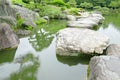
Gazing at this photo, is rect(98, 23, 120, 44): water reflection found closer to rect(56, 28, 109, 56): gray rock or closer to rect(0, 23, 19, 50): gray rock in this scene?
rect(56, 28, 109, 56): gray rock

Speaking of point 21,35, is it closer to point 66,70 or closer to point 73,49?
point 73,49

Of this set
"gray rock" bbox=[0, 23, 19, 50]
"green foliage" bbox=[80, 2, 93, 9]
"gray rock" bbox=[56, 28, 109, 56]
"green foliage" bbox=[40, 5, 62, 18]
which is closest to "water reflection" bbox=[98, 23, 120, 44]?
"gray rock" bbox=[56, 28, 109, 56]

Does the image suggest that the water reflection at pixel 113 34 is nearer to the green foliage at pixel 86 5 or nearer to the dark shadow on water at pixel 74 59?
the dark shadow on water at pixel 74 59

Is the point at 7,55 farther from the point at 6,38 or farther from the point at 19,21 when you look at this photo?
the point at 19,21

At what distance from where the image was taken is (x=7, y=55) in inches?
332

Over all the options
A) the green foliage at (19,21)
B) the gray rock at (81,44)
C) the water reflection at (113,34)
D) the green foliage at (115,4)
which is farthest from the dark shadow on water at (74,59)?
the green foliage at (115,4)

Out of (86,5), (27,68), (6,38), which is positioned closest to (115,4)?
(86,5)

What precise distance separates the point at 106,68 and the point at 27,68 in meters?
3.01

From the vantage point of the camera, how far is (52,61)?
25.7 feet

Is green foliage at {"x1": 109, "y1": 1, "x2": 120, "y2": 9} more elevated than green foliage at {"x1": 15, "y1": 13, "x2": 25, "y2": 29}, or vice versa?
green foliage at {"x1": 15, "y1": 13, "x2": 25, "y2": 29}

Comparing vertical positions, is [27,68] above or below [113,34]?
above

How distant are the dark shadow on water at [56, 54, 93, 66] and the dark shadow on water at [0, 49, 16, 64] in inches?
72.7

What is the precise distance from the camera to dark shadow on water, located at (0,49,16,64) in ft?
26.0

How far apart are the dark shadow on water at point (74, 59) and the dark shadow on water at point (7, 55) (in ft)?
6.06
